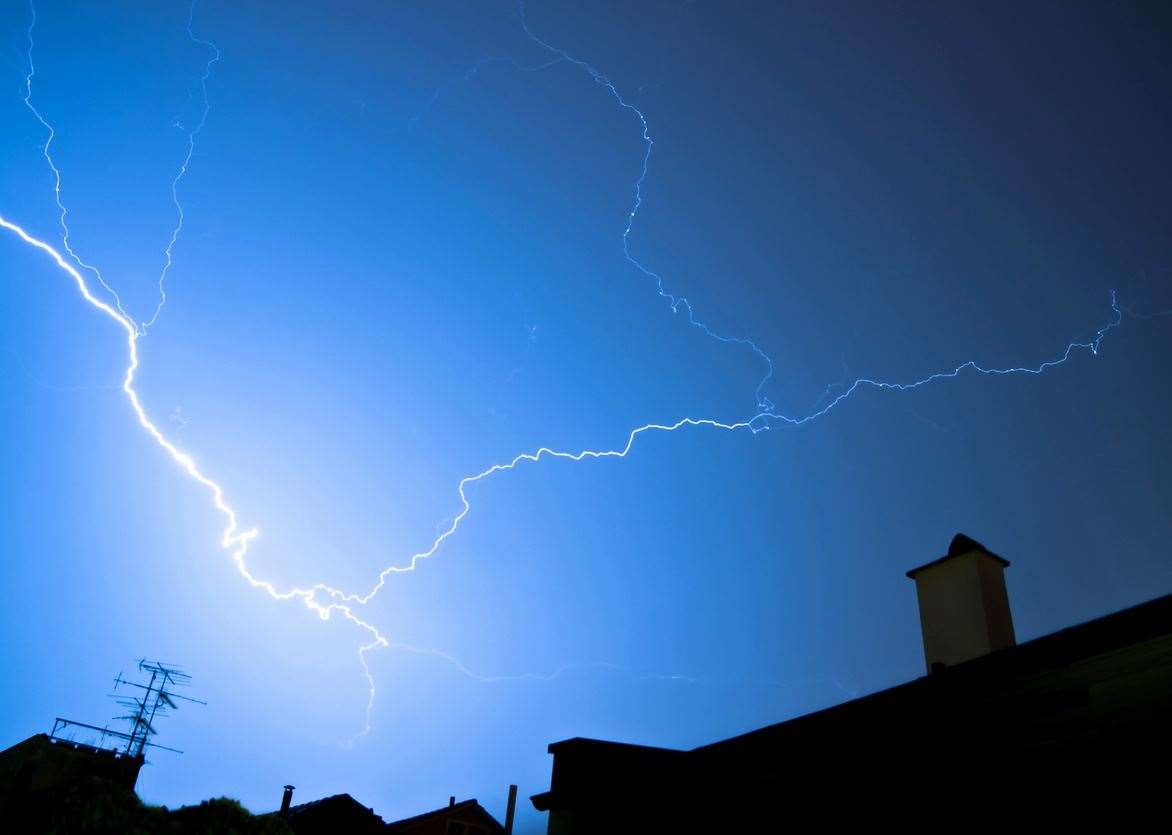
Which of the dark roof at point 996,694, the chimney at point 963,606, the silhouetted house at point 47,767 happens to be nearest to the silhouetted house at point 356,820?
the silhouetted house at point 47,767

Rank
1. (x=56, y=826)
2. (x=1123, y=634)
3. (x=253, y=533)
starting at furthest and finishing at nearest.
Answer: (x=253, y=533)
(x=56, y=826)
(x=1123, y=634)

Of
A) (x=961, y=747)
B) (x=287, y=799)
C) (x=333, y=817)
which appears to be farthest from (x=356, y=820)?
(x=961, y=747)

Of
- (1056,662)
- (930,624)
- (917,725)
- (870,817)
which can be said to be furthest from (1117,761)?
(930,624)

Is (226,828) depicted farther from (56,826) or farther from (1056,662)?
(1056,662)

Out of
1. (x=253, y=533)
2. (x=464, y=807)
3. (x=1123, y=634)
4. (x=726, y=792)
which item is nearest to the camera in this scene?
(x=1123, y=634)

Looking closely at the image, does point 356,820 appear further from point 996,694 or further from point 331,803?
point 996,694

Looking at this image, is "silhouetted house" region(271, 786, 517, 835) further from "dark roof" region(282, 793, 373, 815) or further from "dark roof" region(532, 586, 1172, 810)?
Result: "dark roof" region(532, 586, 1172, 810)
